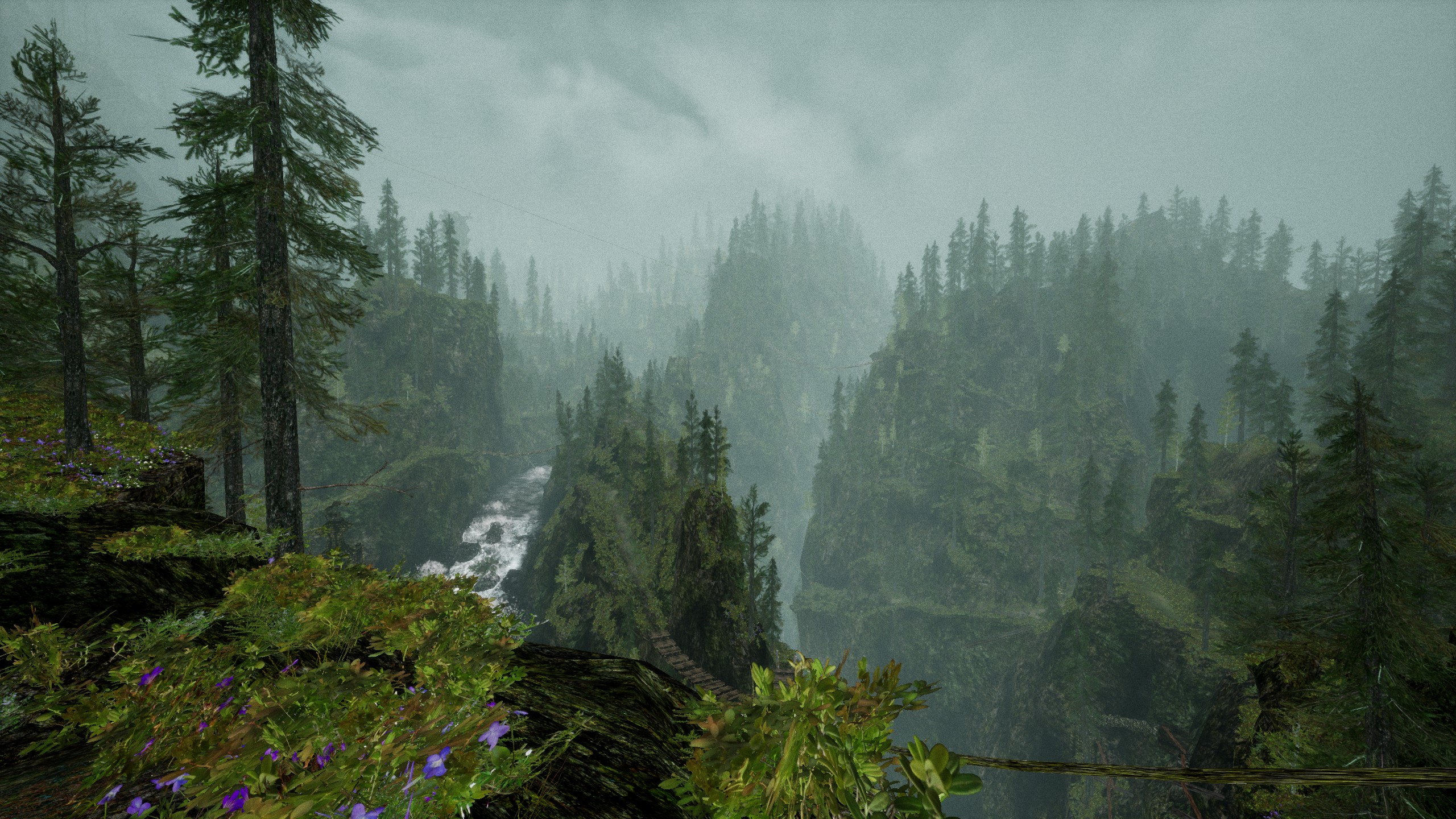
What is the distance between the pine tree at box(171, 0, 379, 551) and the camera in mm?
7844

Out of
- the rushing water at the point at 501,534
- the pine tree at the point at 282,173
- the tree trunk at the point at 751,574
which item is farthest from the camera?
the rushing water at the point at 501,534

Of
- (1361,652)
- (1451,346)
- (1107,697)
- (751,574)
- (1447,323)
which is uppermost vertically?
(1447,323)

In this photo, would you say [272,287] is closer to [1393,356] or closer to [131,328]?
[131,328]

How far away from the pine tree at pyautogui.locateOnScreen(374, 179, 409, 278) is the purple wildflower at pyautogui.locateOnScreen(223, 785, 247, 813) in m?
86.2

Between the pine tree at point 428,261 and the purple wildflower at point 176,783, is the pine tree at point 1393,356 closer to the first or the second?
the purple wildflower at point 176,783

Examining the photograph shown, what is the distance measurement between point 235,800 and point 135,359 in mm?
18778

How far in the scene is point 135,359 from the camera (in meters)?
13.4

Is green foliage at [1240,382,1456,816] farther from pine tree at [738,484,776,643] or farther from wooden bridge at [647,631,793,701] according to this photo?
pine tree at [738,484,776,643]

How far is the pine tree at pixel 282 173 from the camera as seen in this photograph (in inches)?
309

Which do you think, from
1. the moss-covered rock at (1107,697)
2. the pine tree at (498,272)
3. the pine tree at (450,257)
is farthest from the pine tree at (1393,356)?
the pine tree at (498,272)

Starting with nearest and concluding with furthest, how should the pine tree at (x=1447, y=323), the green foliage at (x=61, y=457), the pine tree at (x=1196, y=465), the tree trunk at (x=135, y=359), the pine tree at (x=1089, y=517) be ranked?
the green foliage at (x=61, y=457), the tree trunk at (x=135, y=359), the pine tree at (x=1447, y=323), the pine tree at (x=1196, y=465), the pine tree at (x=1089, y=517)

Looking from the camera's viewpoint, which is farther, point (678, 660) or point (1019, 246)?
point (1019, 246)

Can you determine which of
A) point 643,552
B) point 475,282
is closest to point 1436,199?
→ point 643,552

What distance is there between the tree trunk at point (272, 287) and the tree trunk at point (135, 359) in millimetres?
7311
